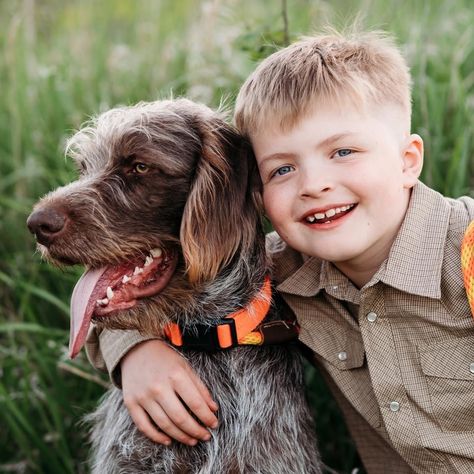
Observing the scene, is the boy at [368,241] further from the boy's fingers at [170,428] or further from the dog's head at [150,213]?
the dog's head at [150,213]

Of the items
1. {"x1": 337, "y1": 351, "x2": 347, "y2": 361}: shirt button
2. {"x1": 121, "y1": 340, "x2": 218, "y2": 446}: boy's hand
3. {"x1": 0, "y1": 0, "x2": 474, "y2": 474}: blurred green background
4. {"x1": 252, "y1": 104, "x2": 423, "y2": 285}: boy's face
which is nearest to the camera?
{"x1": 252, "y1": 104, "x2": 423, "y2": 285}: boy's face

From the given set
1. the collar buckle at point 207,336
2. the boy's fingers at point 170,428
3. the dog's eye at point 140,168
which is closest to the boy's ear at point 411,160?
the collar buckle at point 207,336

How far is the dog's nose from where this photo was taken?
2617 mm

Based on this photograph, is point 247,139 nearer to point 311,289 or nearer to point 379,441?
point 311,289

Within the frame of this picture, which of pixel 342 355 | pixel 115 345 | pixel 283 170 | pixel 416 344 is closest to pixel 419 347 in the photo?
pixel 416 344

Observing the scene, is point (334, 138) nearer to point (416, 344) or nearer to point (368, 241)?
point (368, 241)

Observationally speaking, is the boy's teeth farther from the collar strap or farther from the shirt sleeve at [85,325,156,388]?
the shirt sleeve at [85,325,156,388]

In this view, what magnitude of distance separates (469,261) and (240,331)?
83 centimetres

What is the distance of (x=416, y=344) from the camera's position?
2785 mm

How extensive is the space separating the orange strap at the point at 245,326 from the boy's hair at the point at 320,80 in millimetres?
622

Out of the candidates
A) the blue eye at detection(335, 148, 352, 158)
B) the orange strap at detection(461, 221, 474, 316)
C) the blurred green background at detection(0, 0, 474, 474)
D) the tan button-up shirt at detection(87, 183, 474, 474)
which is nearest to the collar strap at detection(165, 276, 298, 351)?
the tan button-up shirt at detection(87, 183, 474, 474)

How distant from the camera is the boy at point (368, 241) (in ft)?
8.92

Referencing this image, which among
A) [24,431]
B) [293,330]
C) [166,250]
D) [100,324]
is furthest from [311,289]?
[24,431]

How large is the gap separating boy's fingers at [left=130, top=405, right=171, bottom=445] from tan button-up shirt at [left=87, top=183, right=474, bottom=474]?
0.94ft
